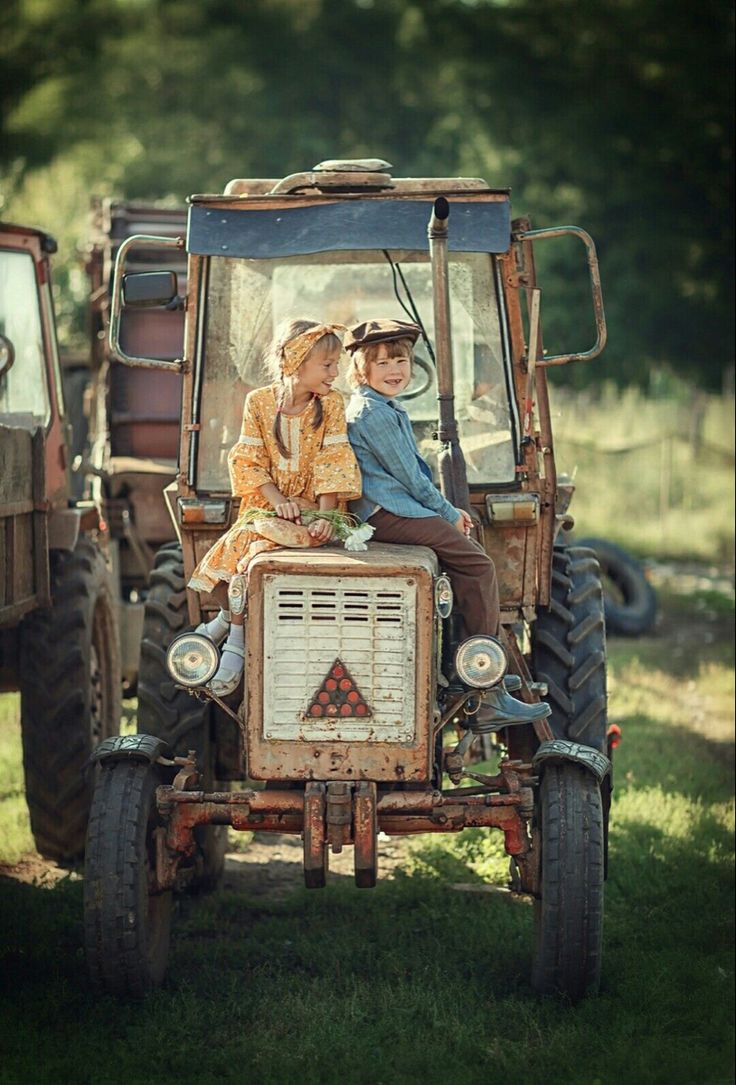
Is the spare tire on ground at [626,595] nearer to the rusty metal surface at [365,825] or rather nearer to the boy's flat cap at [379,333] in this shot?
the boy's flat cap at [379,333]

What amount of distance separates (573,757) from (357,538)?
3.62 ft

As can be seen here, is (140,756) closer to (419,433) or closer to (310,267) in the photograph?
(419,433)

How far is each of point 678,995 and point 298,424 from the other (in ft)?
8.05

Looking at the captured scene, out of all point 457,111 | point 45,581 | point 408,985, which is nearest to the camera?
point 408,985

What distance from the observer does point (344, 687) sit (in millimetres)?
5770

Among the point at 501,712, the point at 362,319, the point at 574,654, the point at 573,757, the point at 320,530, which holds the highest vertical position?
the point at 362,319

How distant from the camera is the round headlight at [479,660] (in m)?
5.87

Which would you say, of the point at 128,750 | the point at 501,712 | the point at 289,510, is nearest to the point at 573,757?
the point at 501,712

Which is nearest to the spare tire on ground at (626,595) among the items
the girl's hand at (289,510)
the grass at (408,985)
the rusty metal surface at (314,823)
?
the grass at (408,985)

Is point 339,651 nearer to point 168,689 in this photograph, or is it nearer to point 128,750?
point 128,750

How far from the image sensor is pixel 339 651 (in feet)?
18.9

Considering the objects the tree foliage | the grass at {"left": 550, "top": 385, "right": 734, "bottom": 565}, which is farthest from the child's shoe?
the tree foliage

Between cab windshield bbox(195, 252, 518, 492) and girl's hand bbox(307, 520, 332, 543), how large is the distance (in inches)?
42.4

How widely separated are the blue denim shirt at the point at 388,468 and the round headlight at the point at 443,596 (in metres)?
0.27
